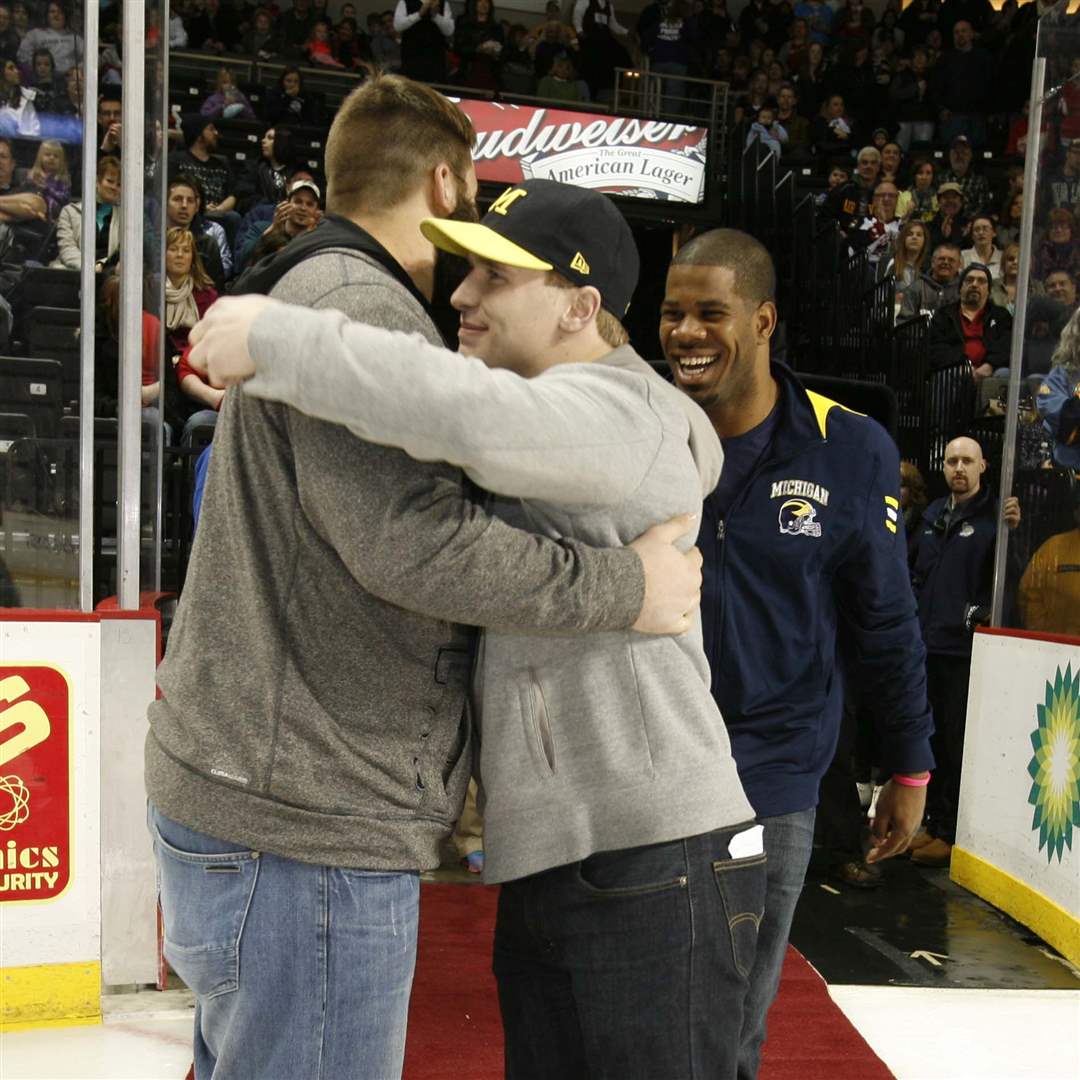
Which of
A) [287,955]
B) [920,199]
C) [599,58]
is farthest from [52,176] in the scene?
[599,58]

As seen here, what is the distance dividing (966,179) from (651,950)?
42.4 ft

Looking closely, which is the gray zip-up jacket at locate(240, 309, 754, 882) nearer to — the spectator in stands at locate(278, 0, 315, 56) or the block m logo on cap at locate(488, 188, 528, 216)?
the block m logo on cap at locate(488, 188, 528, 216)

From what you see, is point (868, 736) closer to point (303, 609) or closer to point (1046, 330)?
point (1046, 330)

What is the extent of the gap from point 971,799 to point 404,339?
15.9 ft

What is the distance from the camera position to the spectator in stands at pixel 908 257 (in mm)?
10414

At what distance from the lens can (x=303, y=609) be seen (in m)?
1.38

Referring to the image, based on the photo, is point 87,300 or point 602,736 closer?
point 602,736

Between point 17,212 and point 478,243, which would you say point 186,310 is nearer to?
point 17,212

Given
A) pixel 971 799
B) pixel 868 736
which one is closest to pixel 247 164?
pixel 868 736

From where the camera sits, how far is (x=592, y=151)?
40.9ft

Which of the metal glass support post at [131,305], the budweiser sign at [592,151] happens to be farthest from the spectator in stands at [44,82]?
the budweiser sign at [592,151]

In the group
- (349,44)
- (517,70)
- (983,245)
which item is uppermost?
(349,44)

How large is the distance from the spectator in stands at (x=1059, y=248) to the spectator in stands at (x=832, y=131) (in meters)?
9.41

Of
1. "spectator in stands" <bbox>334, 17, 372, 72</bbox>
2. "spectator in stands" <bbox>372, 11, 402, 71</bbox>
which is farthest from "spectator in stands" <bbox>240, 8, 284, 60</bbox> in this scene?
"spectator in stands" <bbox>372, 11, 402, 71</bbox>
